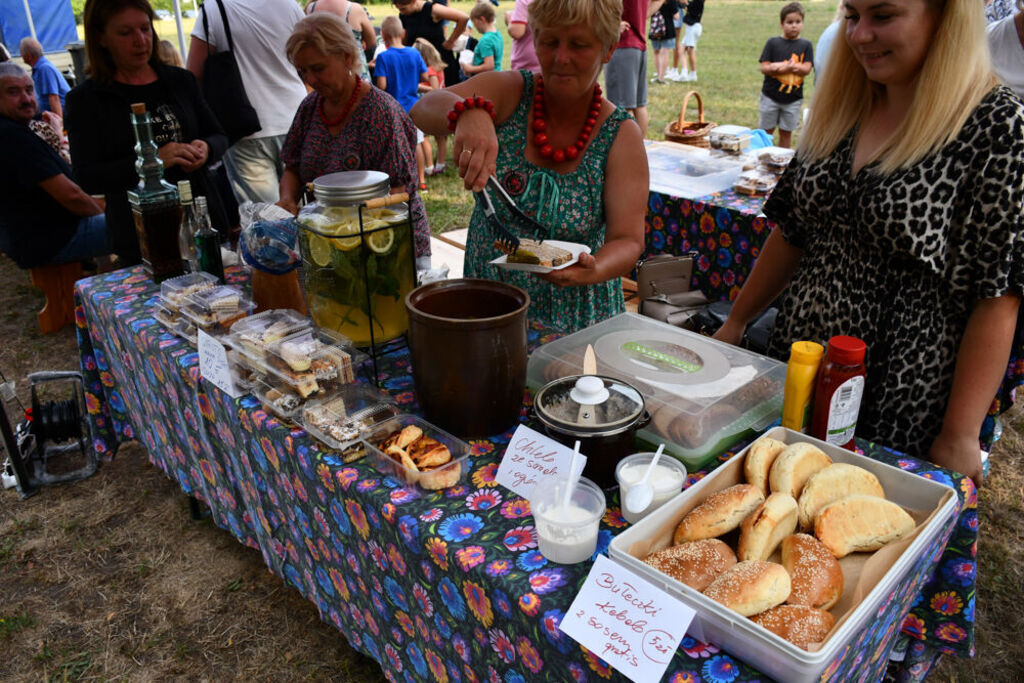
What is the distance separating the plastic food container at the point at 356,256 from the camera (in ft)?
4.76

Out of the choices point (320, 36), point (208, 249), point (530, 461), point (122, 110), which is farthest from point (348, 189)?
point (122, 110)

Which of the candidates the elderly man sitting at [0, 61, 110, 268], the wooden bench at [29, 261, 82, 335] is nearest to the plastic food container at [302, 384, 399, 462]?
the elderly man sitting at [0, 61, 110, 268]

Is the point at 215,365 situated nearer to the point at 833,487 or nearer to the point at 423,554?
the point at 423,554

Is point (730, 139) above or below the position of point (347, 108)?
below

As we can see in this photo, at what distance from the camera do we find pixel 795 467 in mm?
1103

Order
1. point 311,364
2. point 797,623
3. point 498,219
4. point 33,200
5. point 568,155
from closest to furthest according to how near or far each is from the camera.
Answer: point 797,623, point 311,364, point 498,219, point 568,155, point 33,200

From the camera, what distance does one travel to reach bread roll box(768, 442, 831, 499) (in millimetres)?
1086

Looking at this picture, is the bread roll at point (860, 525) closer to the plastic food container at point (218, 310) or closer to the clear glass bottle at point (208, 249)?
the plastic food container at point (218, 310)

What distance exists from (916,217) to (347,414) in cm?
119

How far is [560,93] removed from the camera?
181 centimetres

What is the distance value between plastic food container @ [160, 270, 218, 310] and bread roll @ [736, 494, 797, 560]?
5.02 ft

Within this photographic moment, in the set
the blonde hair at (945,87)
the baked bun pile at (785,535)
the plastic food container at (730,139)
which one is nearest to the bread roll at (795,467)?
the baked bun pile at (785,535)

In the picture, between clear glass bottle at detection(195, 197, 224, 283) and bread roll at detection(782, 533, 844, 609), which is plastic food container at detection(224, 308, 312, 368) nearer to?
clear glass bottle at detection(195, 197, 224, 283)

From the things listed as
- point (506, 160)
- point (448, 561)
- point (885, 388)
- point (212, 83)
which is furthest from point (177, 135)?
point (885, 388)
